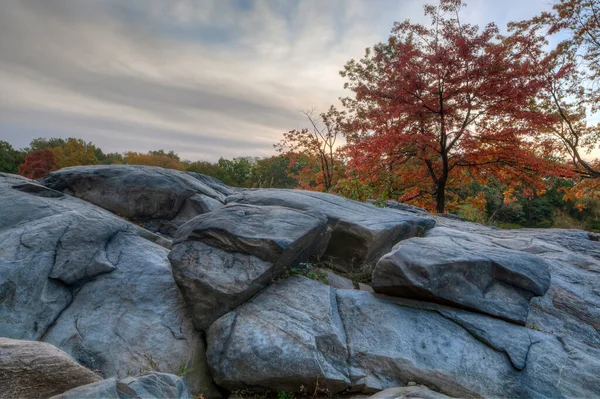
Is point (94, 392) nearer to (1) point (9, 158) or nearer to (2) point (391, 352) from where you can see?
(2) point (391, 352)

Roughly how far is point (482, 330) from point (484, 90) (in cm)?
A: 886

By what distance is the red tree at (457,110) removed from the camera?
11164 mm

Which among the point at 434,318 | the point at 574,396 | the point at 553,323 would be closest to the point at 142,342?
the point at 434,318

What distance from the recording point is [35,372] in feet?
9.48

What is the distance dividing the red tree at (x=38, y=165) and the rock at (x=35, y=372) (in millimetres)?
34836

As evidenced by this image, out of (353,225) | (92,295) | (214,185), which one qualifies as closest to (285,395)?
(353,225)

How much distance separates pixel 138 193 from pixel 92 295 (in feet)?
12.0

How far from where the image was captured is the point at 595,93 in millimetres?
17141

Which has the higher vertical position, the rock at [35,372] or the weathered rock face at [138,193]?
the weathered rock face at [138,193]

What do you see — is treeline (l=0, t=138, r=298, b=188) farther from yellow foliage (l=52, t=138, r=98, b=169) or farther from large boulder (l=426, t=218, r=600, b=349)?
large boulder (l=426, t=218, r=600, b=349)

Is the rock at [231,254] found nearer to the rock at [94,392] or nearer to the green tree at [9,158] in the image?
the rock at [94,392]

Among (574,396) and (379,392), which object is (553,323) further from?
(379,392)

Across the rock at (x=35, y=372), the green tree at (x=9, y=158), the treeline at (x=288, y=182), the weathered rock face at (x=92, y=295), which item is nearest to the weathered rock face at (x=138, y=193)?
the weathered rock face at (x=92, y=295)

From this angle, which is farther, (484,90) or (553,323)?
(484,90)
